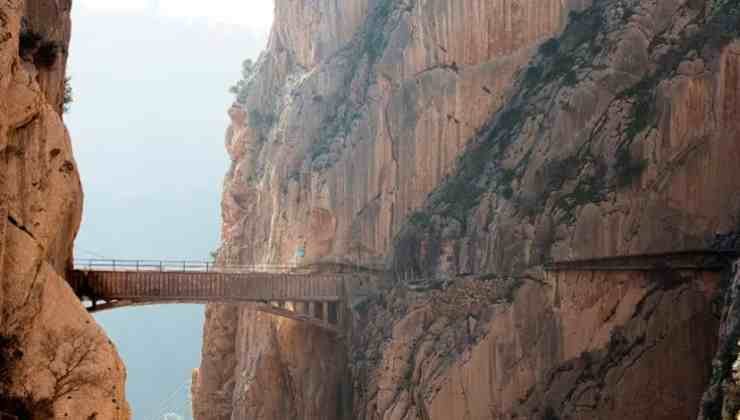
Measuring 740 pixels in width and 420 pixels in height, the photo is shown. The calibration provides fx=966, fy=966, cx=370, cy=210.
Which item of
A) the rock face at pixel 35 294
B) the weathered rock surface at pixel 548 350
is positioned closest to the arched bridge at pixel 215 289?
the weathered rock surface at pixel 548 350

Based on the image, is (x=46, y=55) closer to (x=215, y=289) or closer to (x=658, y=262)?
(x=215, y=289)

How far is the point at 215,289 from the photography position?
143ft

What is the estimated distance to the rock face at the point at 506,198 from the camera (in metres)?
35.5

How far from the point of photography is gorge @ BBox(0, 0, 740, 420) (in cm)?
2492

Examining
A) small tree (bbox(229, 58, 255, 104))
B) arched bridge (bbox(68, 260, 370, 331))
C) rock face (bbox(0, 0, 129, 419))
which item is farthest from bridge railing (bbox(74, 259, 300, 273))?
small tree (bbox(229, 58, 255, 104))

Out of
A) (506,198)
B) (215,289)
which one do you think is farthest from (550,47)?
(215,289)

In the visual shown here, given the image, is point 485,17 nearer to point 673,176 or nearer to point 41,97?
point 673,176

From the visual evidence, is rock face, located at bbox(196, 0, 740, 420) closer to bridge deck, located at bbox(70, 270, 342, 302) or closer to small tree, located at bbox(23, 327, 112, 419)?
bridge deck, located at bbox(70, 270, 342, 302)

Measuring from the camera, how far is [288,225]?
5478 cm

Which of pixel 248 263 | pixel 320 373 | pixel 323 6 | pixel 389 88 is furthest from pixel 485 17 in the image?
pixel 248 263

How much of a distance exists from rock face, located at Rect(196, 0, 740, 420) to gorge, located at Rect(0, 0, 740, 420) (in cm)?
9

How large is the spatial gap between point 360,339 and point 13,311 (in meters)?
23.5

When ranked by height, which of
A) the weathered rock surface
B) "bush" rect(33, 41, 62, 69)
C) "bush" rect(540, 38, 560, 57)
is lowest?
the weathered rock surface

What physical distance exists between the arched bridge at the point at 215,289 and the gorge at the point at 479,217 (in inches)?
38.9
